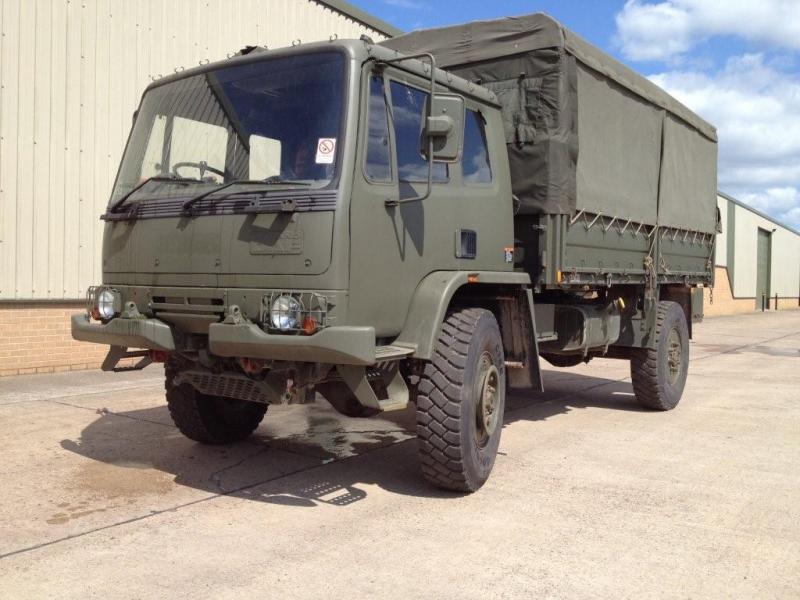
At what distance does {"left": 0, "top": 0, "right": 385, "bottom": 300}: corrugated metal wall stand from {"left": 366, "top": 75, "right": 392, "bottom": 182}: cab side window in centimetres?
673

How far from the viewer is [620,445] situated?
262 inches

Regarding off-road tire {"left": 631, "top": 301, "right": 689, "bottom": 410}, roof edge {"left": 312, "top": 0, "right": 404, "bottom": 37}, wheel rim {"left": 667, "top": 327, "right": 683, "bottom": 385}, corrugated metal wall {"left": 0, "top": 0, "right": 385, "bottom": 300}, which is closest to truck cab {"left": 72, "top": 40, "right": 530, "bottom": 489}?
off-road tire {"left": 631, "top": 301, "right": 689, "bottom": 410}

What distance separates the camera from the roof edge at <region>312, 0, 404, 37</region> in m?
13.9

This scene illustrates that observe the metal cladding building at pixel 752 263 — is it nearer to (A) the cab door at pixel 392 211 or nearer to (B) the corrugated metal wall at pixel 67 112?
(B) the corrugated metal wall at pixel 67 112

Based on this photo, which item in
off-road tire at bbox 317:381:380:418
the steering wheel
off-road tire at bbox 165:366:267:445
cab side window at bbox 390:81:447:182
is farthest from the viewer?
off-road tire at bbox 165:366:267:445

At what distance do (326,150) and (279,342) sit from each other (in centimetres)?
113

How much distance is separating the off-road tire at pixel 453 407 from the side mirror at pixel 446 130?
1102 millimetres

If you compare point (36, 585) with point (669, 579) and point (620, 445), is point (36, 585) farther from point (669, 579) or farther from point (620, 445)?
point (620, 445)

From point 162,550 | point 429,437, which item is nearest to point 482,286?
point 429,437

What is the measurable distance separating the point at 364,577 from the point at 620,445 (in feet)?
11.9

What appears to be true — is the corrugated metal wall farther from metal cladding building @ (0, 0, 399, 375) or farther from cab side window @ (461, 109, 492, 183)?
cab side window @ (461, 109, 492, 183)

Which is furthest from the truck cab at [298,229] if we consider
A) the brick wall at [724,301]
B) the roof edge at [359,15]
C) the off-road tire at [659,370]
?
the brick wall at [724,301]

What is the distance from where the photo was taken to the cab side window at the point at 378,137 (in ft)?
14.8

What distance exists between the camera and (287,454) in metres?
6.05
